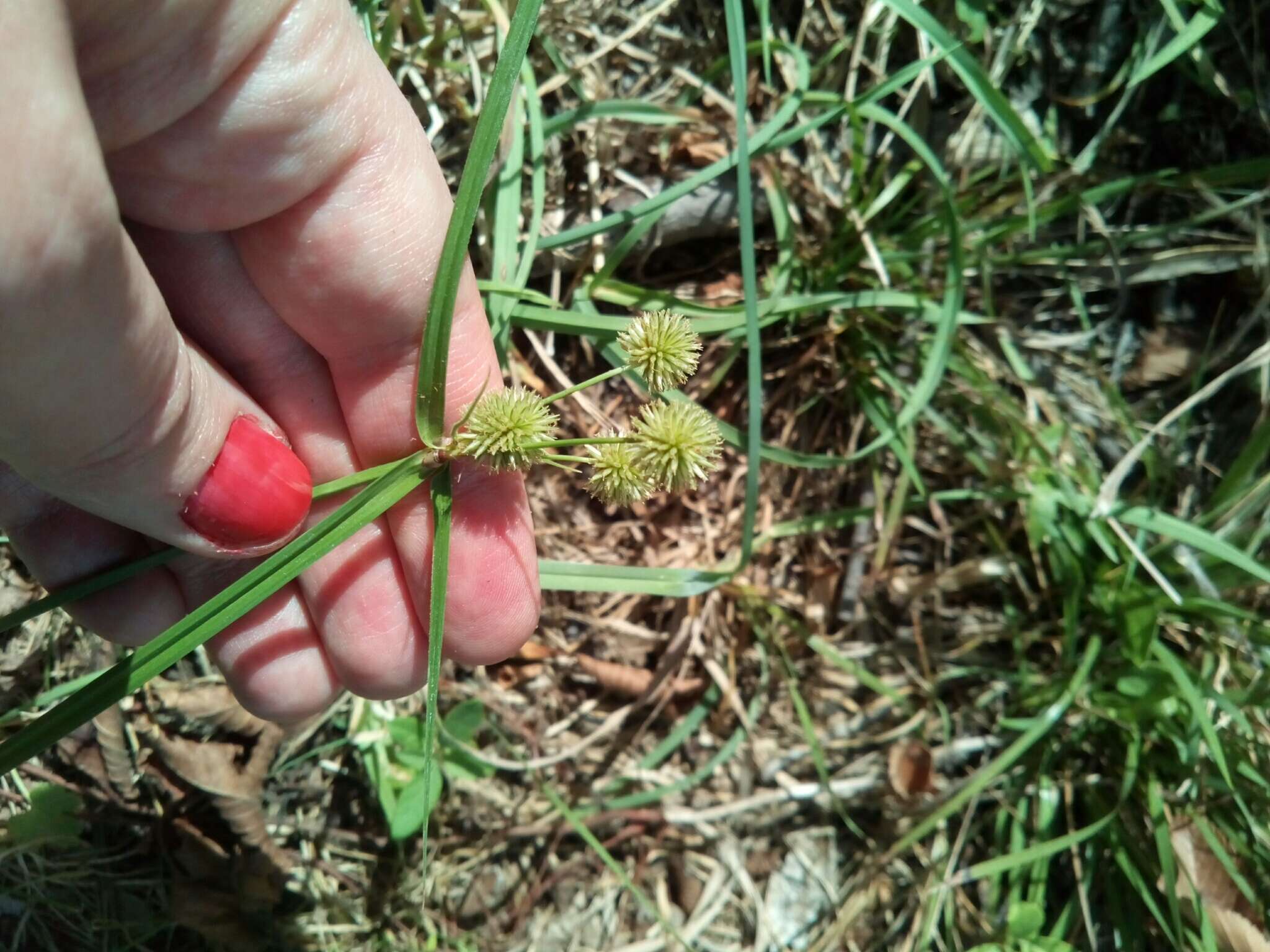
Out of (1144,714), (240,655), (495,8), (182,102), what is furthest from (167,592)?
(1144,714)

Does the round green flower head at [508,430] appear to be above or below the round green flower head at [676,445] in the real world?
above

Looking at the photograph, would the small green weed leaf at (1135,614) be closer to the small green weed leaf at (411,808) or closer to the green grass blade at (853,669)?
the green grass blade at (853,669)

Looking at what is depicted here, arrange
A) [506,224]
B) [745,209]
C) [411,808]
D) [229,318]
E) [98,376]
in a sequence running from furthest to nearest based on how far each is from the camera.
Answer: [411,808] < [506,224] < [745,209] < [229,318] < [98,376]

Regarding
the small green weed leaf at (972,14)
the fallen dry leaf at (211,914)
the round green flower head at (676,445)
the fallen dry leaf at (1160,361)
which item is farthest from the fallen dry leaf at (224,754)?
the fallen dry leaf at (1160,361)

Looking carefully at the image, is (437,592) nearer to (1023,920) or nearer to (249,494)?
(249,494)

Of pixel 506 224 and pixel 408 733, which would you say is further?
pixel 408 733

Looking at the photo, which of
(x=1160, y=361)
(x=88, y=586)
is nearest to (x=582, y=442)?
(x=88, y=586)

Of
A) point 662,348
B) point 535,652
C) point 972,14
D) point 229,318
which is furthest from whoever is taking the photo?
point 535,652
